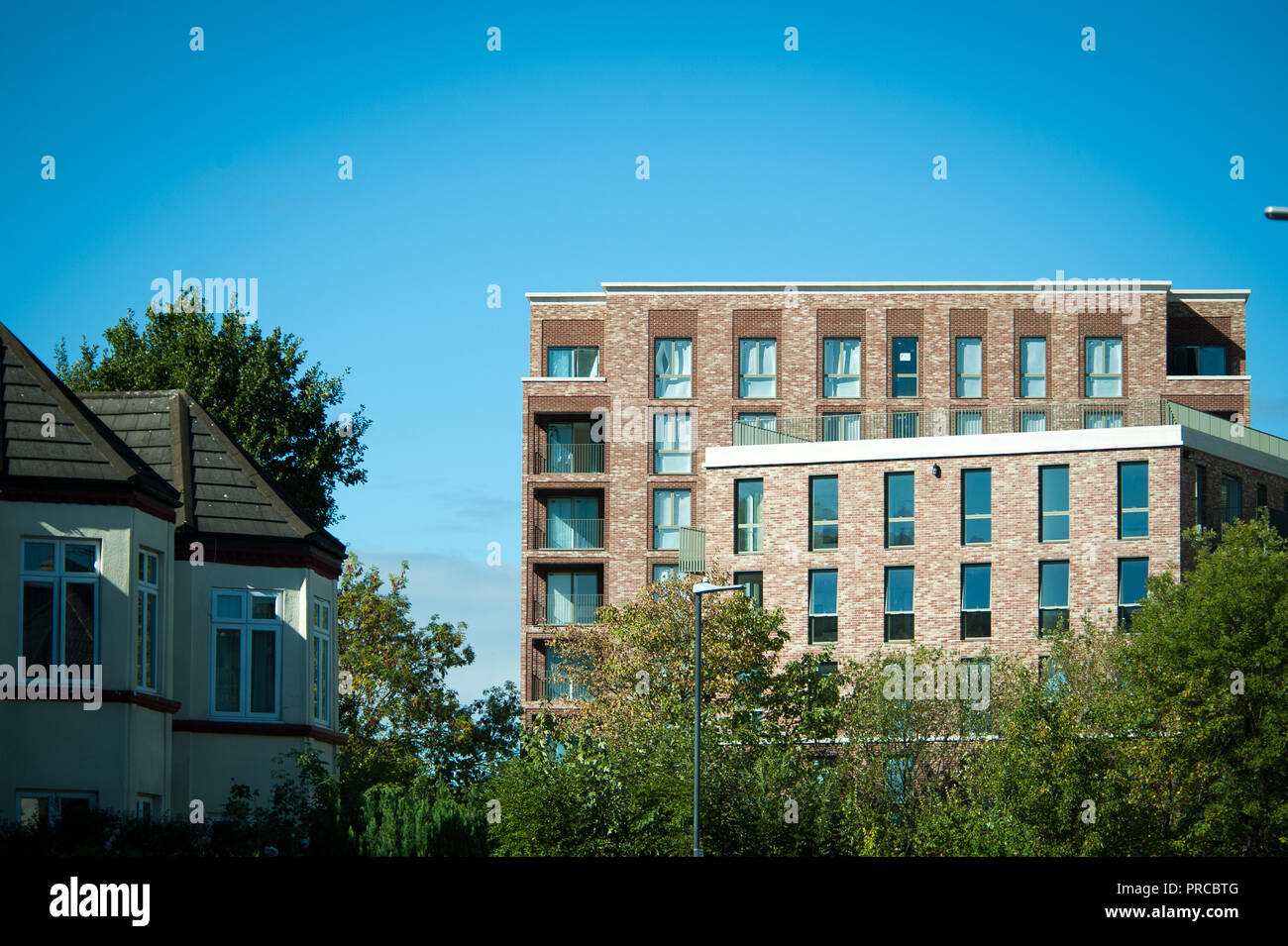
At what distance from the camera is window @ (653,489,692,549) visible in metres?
62.4

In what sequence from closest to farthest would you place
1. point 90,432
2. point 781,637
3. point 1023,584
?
point 90,432 → point 781,637 → point 1023,584

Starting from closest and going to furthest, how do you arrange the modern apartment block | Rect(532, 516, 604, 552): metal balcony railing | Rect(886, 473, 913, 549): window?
1. Rect(886, 473, 913, 549): window
2. the modern apartment block
3. Rect(532, 516, 604, 552): metal balcony railing

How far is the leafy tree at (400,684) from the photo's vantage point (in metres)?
54.2

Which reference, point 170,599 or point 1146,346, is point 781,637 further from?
point 1146,346

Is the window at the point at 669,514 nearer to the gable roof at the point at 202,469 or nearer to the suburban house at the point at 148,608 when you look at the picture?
the suburban house at the point at 148,608

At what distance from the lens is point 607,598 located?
61969mm

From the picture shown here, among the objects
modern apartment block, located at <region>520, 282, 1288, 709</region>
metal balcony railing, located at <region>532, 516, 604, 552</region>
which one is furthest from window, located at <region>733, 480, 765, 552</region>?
metal balcony railing, located at <region>532, 516, 604, 552</region>

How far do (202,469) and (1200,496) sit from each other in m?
31.6

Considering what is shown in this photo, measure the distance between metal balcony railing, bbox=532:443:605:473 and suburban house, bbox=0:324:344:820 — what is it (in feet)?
109

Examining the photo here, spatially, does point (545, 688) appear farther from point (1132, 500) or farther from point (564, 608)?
point (1132, 500)

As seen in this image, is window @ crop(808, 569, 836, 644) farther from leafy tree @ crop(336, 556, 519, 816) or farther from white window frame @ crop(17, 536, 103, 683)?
white window frame @ crop(17, 536, 103, 683)

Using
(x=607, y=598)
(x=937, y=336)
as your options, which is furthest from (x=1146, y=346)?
(x=607, y=598)

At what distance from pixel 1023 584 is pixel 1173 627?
33.2 feet

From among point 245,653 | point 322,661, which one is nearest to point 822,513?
point 322,661
